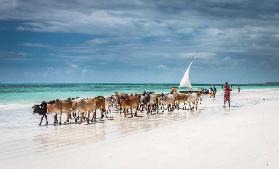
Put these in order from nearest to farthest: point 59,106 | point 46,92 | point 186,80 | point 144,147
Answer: point 144,147 < point 59,106 < point 186,80 < point 46,92

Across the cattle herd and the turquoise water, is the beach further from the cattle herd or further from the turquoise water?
the turquoise water

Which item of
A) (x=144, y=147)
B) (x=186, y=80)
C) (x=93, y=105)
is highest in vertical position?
(x=186, y=80)

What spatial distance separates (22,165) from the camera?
28.4 ft

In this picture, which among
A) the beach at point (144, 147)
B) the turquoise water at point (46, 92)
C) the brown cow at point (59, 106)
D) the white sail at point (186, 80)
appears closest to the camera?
the beach at point (144, 147)

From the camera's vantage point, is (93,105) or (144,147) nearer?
(144,147)

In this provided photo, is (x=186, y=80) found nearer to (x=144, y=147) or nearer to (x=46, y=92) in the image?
(x=144, y=147)

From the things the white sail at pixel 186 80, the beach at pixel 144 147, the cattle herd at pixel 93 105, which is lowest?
the beach at pixel 144 147

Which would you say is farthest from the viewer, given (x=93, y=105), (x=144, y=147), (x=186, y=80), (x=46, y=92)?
(x=46, y=92)

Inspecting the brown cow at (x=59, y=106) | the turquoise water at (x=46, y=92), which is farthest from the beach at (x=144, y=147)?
the turquoise water at (x=46, y=92)

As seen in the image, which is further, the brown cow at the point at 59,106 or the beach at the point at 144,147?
the brown cow at the point at 59,106

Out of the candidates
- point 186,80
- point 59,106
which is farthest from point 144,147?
point 186,80

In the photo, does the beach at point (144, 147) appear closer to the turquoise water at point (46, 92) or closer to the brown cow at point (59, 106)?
the brown cow at point (59, 106)

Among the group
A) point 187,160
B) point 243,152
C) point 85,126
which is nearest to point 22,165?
point 187,160

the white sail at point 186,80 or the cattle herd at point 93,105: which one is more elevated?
the white sail at point 186,80
